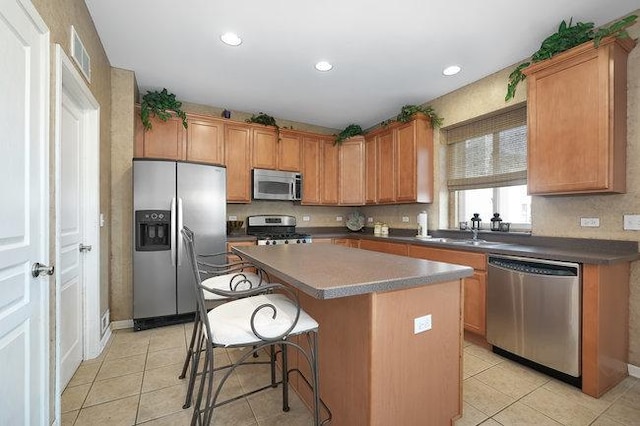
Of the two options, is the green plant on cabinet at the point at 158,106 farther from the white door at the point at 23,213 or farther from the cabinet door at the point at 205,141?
the white door at the point at 23,213

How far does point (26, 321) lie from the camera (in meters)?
1.26

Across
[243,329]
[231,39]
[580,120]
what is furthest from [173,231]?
[580,120]

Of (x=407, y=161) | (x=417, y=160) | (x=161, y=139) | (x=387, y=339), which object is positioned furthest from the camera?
(x=407, y=161)

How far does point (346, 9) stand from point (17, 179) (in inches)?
86.6

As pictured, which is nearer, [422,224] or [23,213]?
[23,213]

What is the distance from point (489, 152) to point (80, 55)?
3.87 meters

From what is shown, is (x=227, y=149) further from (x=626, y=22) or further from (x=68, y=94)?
(x=626, y=22)

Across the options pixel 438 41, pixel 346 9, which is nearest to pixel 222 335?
pixel 346 9

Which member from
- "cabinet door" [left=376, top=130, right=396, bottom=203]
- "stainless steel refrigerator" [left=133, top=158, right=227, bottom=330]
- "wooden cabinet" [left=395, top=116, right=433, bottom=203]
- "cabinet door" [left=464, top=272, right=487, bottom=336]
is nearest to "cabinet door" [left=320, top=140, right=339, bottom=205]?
"cabinet door" [left=376, top=130, right=396, bottom=203]

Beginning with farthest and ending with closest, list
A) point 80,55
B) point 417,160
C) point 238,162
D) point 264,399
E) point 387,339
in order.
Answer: point 238,162
point 417,160
point 80,55
point 264,399
point 387,339

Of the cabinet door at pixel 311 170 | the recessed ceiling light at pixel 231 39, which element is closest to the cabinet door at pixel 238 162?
the cabinet door at pixel 311 170

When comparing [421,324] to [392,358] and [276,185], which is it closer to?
[392,358]

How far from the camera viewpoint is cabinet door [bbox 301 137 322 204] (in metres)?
4.49

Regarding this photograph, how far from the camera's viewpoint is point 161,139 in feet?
11.4
